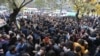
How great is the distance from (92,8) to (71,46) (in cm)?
3775

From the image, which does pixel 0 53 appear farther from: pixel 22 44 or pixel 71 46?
pixel 71 46

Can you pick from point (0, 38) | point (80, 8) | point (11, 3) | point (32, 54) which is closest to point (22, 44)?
point (32, 54)

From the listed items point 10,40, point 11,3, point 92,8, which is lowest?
point 92,8

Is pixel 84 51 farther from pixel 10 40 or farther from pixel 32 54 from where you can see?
pixel 10 40

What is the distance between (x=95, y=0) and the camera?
52.5 metres

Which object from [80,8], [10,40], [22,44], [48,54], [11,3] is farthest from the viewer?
[80,8]

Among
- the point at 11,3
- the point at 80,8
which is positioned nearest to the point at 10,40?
the point at 11,3

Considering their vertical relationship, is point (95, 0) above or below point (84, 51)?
below

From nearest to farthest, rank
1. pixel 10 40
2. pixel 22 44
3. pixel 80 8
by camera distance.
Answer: pixel 22 44, pixel 10 40, pixel 80 8

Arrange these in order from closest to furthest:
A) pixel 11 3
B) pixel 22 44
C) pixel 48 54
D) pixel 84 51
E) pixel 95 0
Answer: pixel 48 54, pixel 84 51, pixel 22 44, pixel 11 3, pixel 95 0

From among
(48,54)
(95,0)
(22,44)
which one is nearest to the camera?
(48,54)

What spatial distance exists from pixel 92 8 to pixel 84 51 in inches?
1515

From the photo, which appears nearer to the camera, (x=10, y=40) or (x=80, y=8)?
(x=10, y=40)

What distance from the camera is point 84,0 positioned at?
4772 centimetres
